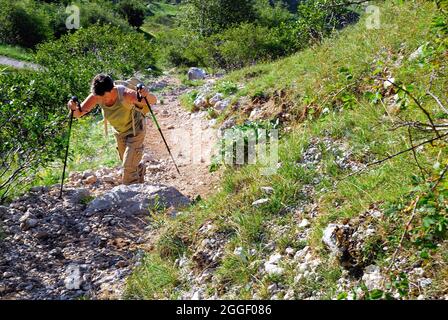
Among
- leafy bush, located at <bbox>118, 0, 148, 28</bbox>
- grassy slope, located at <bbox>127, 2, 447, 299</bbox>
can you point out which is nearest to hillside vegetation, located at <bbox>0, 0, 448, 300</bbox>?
grassy slope, located at <bbox>127, 2, 447, 299</bbox>

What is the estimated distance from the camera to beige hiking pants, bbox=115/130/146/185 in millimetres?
6418

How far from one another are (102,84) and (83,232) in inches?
74.2

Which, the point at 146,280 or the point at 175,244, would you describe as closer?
the point at 146,280

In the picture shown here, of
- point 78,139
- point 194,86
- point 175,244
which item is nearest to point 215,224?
point 175,244

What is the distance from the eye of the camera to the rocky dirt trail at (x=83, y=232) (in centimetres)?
437

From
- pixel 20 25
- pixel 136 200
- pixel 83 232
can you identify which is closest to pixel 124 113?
pixel 136 200

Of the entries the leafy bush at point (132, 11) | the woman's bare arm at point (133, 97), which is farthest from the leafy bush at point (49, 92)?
the leafy bush at point (132, 11)

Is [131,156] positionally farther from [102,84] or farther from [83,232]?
[83,232]

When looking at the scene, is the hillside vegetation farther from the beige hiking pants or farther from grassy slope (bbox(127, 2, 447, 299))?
the beige hiking pants

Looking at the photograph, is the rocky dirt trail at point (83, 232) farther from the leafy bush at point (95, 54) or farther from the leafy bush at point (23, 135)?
the leafy bush at point (95, 54)

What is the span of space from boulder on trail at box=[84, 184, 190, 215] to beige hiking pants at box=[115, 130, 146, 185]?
725mm

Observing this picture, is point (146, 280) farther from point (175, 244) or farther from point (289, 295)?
point (289, 295)

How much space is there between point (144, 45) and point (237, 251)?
20.6m
